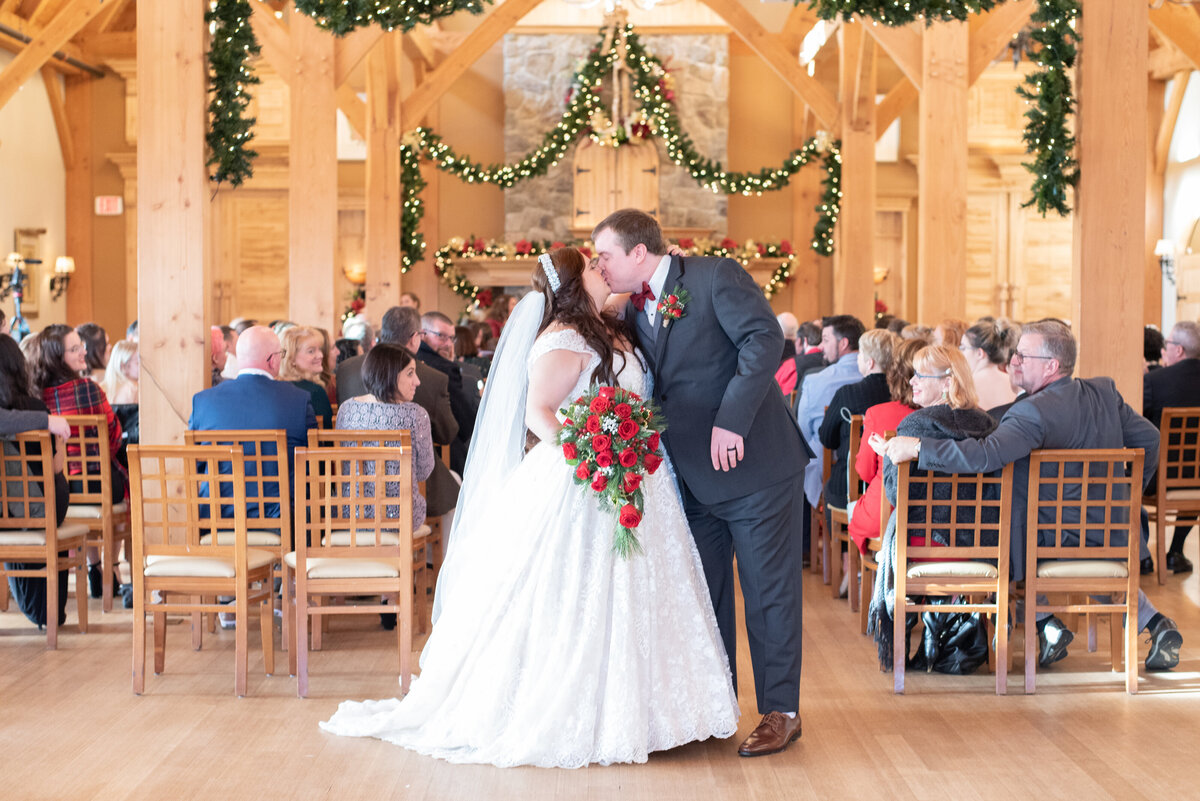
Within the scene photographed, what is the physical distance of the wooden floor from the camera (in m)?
3.70

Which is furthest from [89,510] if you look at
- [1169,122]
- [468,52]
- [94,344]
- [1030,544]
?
Answer: [1169,122]

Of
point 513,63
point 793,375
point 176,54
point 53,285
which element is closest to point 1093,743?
point 793,375

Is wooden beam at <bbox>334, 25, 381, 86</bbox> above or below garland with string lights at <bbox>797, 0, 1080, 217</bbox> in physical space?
above

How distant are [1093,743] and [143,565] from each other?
3.39m

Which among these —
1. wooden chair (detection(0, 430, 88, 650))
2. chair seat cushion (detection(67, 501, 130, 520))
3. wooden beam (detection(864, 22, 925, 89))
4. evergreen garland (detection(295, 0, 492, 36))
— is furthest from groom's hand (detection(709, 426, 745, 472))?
wooden beam (detection(864, 22, 925, 89))

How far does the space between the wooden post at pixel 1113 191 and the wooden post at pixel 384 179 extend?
306 inches

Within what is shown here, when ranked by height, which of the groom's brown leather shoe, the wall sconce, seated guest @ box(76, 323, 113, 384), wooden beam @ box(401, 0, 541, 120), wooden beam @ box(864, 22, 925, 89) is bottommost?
the groom's brown leather shoe

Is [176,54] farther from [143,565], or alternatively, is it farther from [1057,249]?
[1057,249]

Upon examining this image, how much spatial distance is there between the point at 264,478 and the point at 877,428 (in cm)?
255

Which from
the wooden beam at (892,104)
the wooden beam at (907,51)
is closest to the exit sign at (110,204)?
the wooden beam at (892,104)

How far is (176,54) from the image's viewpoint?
6410 mm

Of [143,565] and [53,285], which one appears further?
[53,285]

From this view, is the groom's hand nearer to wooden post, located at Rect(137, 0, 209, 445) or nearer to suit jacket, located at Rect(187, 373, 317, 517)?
suit jacket, located at Rect(187, 373, 317, 517)

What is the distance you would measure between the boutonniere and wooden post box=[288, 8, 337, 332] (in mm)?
5484
